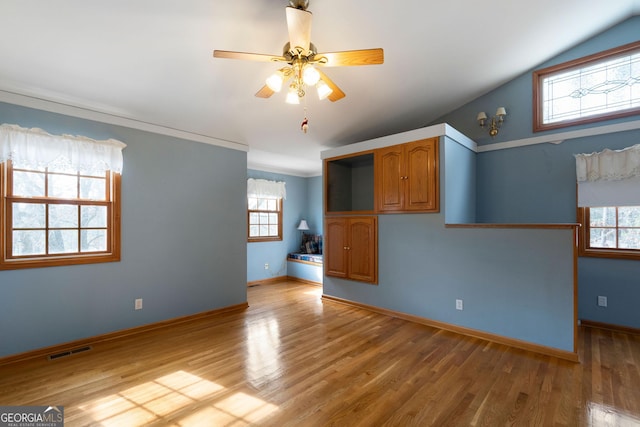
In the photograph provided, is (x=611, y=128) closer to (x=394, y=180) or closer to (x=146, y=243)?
(x=394, y=180)

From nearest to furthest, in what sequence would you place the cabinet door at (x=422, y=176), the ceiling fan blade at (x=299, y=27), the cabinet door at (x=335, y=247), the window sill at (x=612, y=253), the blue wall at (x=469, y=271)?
the ceiling fan blade at (x=299, y=27) → the blue wall at (x=469, y=271) → the window sill at (x=612, y=253) → the cabinet door at (x=422, y=176) → the cabinet door at (x=335, y=247)

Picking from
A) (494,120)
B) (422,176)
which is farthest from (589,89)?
(422,176)

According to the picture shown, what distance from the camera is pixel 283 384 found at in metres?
2.28

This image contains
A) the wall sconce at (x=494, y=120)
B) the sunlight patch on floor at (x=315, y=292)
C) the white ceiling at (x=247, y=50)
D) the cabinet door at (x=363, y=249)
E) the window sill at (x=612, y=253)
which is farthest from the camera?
the sunlight patch on floor at (x=315, y=292)

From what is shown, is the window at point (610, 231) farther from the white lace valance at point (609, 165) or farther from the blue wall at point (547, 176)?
the white lace valance at point (609, 165)

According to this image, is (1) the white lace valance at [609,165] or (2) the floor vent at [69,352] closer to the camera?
(2) the floor vent at [69,352]

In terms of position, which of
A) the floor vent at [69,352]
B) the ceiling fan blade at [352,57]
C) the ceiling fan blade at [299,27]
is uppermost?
the ceiling fan blade at [299,27]

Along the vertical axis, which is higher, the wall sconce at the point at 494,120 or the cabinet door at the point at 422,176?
the wall sconce at the point at 494,120

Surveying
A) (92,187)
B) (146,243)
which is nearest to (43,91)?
(92,187)

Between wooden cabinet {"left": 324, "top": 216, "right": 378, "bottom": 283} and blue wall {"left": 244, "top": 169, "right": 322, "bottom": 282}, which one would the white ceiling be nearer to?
wooden cabinet {"left": 324, "top": 216, "right": 378, "bottom": 283}

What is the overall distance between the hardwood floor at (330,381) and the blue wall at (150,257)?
0.33m

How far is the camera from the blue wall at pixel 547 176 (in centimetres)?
335

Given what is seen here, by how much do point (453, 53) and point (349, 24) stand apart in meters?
1.40
